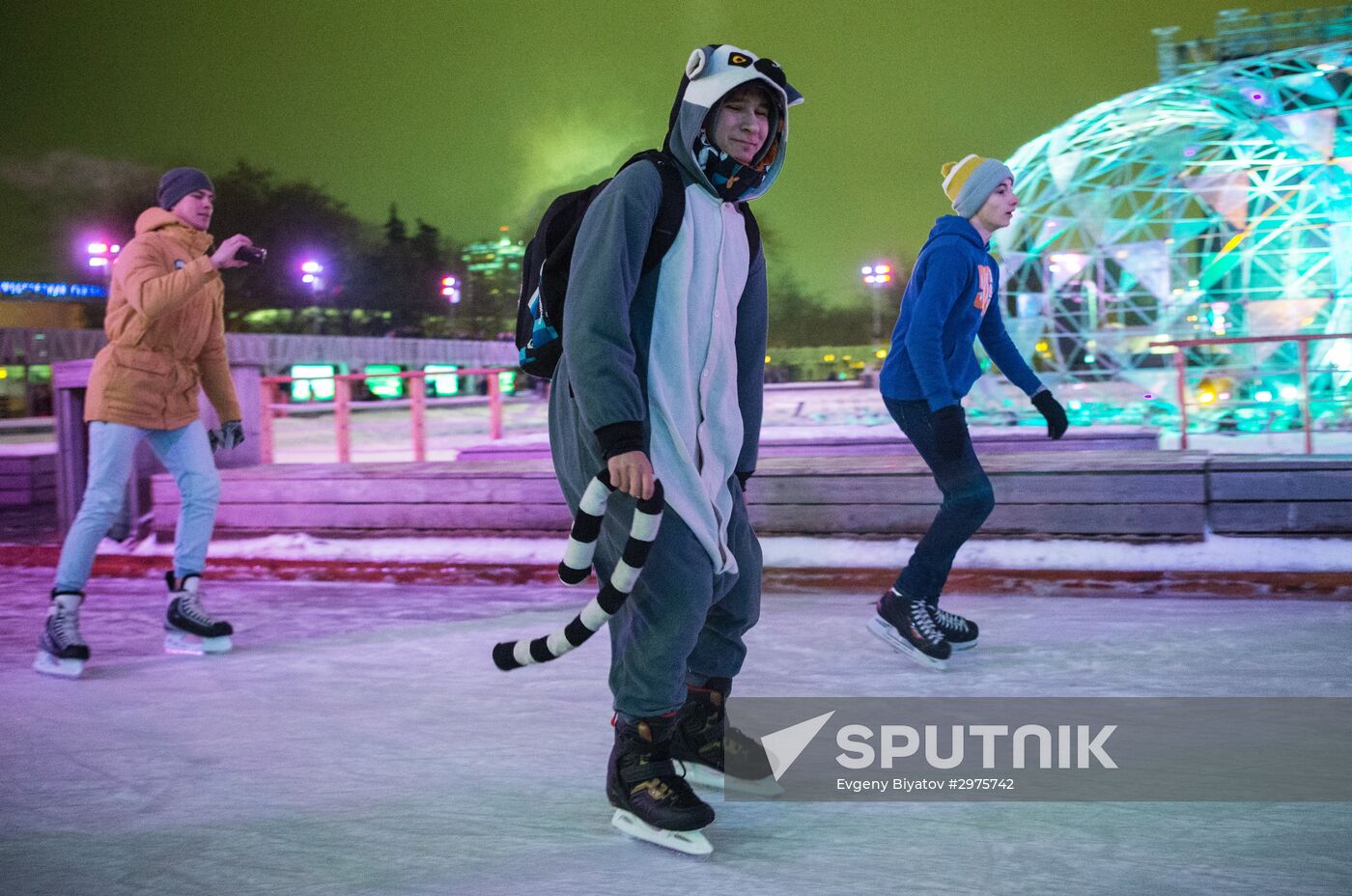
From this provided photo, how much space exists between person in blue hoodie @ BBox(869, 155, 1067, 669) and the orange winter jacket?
7.68 feet

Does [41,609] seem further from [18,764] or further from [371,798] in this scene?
[371,798]

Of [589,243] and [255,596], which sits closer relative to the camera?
[589,243]

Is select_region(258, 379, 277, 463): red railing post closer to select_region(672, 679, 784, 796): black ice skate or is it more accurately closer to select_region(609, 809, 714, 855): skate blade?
select_region(672, 679, 784, 796): black ice skate

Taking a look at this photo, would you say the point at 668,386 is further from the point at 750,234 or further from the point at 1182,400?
the point at 1182,400

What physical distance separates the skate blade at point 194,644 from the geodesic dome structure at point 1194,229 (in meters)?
9.12

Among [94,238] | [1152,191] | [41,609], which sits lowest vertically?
[41,609]

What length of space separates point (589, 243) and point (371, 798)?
1295 millimetres

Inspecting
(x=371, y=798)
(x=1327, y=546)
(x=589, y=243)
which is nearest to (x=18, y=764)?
(x=371, y=798)

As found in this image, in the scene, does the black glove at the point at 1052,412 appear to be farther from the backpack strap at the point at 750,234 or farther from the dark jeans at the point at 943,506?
the backpack strap at the point at 750,234

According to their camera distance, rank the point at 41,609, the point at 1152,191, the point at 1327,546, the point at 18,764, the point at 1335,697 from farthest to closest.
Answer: the point at 1152,191 → the point at 41,609 → the point at 1327,546 → the point at 1335,697 → the point at 18,764

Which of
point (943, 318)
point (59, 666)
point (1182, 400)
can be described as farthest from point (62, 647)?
point (1182, 400)

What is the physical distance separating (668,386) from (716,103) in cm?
55

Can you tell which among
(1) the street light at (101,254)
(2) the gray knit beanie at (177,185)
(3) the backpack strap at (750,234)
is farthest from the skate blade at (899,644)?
(1) the street light at (101,254)

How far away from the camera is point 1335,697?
10.6 ft
